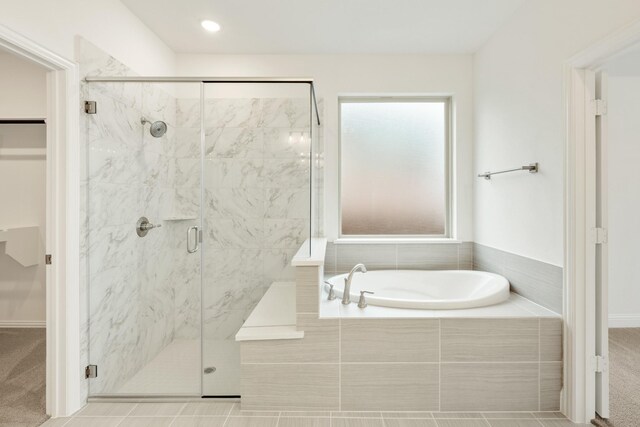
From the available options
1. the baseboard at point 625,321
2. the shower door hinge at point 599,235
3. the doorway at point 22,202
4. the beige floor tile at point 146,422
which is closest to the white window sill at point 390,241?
the shower door hinge at point 599,235

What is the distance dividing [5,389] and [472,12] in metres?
3.92

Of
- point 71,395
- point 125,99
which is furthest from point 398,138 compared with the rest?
point 71,395

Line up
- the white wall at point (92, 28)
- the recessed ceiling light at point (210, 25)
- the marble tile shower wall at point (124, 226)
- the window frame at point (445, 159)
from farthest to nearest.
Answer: the window frame at point (445, 159) < the recessed ceiling light at point (210, 25) < the marble tile shower wall at point (124, 226) < the white wall at point (92, 28)

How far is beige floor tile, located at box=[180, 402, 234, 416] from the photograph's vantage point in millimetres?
1938

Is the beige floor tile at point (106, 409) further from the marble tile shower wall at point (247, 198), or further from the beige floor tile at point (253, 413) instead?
the beige floor tile at point (253, 413)

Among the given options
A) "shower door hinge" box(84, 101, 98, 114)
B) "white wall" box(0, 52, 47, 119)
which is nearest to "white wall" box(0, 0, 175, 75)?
"shower door hinge" box(84, 101, 98, 114)

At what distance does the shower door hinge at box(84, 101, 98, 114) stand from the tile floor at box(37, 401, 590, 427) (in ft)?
5.58

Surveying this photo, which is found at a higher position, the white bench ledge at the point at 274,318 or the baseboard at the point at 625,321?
the white bench ledge at the point at 274,318

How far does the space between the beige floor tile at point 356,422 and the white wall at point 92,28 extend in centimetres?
243

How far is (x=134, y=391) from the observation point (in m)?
2.10

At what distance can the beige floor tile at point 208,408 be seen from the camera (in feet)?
6.36

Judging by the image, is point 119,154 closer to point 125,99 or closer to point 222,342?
point 125,99

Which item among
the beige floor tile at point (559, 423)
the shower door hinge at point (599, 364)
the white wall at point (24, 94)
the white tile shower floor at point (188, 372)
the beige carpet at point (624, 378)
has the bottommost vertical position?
the beige floor tile at point (559, 423)

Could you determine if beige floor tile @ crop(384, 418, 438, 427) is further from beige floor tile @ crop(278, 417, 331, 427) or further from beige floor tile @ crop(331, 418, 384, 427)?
beige floor tile @ crop(278, 417, 331, 427)
